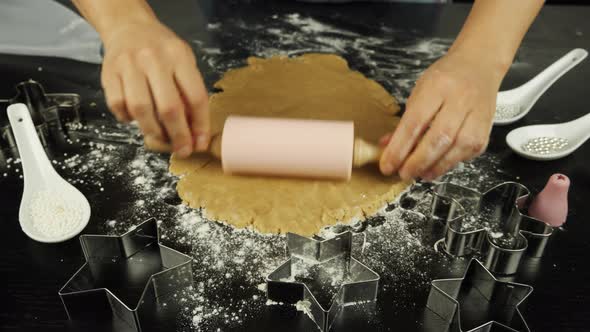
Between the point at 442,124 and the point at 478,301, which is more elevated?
the point at 442,124

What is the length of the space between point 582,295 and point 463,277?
0.24 meters

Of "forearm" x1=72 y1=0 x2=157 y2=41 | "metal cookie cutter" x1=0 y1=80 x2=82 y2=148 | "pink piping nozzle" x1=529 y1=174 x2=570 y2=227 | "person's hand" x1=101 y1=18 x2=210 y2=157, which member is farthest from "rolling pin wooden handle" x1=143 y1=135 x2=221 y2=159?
"pink piping nozzle" x1=529 y1=174 x2=570 y2=227

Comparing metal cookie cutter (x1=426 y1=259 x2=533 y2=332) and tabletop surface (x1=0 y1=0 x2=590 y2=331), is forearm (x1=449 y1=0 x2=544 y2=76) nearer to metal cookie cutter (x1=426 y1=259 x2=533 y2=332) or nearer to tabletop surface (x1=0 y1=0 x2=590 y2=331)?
tabletop surface (x1=0 y1=0 x2=590 y2=331)

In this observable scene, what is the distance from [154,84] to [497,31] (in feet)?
2.61

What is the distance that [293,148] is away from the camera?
1059 millimetres

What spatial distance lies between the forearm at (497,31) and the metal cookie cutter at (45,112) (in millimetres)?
1040

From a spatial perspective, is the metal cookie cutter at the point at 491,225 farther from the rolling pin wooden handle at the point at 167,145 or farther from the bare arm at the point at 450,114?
the rolling pin wooden handle at the point at 167,145

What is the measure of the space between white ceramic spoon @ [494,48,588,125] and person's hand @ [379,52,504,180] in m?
0.41

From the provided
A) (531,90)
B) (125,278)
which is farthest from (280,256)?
(531,90)

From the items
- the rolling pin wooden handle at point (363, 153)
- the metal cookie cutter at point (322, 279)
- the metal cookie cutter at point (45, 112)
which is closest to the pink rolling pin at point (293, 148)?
the rolling pin wooden handle at point (363, 153)

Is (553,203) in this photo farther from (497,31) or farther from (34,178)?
(34,178)

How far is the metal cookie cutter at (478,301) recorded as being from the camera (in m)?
0.90

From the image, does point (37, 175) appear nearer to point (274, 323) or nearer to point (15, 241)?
point (15, 241)

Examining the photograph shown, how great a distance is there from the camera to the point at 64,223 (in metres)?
1.05
